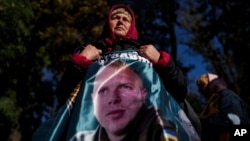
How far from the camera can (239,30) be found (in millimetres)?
15062

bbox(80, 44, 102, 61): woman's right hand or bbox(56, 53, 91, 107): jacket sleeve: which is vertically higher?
bbox(80, 44, 102, 61): woman's right hand

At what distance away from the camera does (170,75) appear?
9.93 ft

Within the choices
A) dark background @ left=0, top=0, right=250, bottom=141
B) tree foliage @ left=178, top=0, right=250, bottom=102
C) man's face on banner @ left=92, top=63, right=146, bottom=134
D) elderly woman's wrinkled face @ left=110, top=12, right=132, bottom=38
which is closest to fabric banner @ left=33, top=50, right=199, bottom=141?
man's face on banner @ left=92, top=63, right=146, bottom=134

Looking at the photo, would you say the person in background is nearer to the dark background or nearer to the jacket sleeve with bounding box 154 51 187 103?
the jacket sleeve with bounding box 154 51 187 103

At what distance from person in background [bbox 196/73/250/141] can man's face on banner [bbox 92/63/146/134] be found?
1.35 metres

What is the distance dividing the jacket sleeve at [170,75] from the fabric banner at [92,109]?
0.08 meters

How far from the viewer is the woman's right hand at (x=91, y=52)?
3.07 meters

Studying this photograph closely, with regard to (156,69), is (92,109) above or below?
below

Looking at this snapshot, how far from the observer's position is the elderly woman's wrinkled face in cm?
326

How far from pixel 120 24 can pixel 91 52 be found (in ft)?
1.14

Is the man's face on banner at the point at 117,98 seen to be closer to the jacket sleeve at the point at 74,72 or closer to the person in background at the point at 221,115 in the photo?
the jacket sleeve at the point at 74,72

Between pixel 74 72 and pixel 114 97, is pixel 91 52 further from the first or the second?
pixel 114 97

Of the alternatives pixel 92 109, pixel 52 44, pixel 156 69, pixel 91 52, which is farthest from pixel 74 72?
pixel 52 44

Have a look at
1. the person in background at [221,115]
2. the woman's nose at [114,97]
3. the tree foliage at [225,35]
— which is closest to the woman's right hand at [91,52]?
the woman's nose at [114,97]
